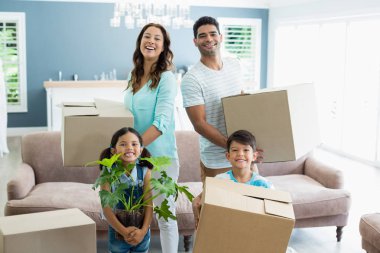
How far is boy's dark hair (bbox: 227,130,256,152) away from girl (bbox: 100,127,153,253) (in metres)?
0.40

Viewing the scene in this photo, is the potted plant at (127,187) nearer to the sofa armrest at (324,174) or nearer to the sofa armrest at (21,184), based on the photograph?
the sofa armrest at (21,184)

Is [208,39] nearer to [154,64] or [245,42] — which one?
[154,64]

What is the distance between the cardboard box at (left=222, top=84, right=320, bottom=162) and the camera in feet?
7.82

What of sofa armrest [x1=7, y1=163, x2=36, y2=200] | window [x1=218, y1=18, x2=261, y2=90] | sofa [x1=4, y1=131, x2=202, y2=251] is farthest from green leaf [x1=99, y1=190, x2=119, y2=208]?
window [x1=218, y1=18, x2=261, y2=90]

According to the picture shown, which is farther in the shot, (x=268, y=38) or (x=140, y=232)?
(x=268, y=38)

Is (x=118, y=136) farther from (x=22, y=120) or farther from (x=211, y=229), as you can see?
(x=22, y=120)

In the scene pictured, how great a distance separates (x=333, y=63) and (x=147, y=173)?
19.3 feet

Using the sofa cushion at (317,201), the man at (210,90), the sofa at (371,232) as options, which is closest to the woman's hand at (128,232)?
the man at (210,90)

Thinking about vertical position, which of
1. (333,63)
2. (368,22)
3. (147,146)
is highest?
(368,22)

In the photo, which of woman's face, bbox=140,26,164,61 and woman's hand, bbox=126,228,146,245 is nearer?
woman's hand, bbox=126,228,146,245

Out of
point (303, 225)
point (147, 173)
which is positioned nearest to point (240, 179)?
point (147, 173)

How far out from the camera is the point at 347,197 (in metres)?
3.81

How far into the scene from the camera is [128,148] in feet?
7.66

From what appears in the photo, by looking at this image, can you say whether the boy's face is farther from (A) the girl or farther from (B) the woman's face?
(B) the woman's face
